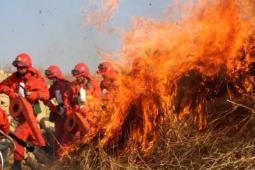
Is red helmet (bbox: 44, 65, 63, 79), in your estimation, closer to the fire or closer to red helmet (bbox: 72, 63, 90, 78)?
red helmet (bbox: 72, 63, 90, 78)

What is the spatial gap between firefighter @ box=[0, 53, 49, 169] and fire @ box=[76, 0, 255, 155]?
3.16 m

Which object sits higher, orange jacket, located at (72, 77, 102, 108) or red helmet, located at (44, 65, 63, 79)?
red helmet, located at (44, 65, 63, 79)

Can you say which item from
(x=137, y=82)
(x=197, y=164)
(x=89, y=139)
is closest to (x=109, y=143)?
(x=89, y=139)

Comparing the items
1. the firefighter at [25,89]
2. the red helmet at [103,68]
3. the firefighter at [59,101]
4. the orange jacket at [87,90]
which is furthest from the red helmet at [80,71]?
the red helmet at [103,68]

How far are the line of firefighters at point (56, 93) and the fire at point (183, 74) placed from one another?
91.5 inches

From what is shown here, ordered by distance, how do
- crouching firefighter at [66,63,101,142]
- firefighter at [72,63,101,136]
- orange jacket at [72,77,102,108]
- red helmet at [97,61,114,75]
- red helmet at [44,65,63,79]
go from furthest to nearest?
red helmet at [97,61,114,75] < red helmet at [44,65,63,79] < orange jacket at [72,77,102,108] < firefighter at [72,63,101,136] < crouching firefighter at [66,63,101,142]

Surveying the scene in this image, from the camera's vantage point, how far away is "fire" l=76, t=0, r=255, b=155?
669 cm

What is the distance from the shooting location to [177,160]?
623 centimetres

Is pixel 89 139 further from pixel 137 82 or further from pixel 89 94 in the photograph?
pixel 89 94

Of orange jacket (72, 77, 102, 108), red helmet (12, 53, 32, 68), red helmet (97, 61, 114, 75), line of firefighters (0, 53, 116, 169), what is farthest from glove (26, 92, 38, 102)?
red helmet (97, 61, 114, 75)

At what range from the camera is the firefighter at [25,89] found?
10.0 meters

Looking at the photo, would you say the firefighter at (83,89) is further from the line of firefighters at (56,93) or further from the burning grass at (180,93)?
the burning grass at (180,93)

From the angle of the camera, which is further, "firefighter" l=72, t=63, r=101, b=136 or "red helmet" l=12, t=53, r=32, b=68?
"firefighter" l=72, t=63, r=101, b=136

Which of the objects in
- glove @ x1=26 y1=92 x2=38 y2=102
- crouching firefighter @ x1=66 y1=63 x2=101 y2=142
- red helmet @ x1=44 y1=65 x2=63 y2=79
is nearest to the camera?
glove @ x1=26 y1=92 x2=38 y2=102
